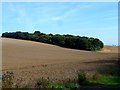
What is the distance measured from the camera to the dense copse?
74562mm

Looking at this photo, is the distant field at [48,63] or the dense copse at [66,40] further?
the dense copse at [66,40]

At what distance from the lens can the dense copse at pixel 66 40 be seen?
7456 cm

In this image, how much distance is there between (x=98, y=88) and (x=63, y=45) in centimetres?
6333

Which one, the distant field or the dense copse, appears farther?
the dense copse

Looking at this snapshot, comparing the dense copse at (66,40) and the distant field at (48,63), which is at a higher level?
the dense copse at (66,40)

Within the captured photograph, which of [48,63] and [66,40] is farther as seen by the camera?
[66,40]

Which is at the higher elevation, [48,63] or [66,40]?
[66,40]

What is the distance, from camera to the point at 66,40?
255ft

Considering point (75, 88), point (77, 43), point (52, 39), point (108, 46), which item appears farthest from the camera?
point (108, 46)

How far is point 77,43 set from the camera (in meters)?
75.4

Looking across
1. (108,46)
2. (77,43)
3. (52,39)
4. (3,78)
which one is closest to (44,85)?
(3,78)

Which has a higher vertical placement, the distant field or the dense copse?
the dense copse

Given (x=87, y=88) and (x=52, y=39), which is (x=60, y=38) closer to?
(x=52, y=39)

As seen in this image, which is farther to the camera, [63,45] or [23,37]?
[23,37]
